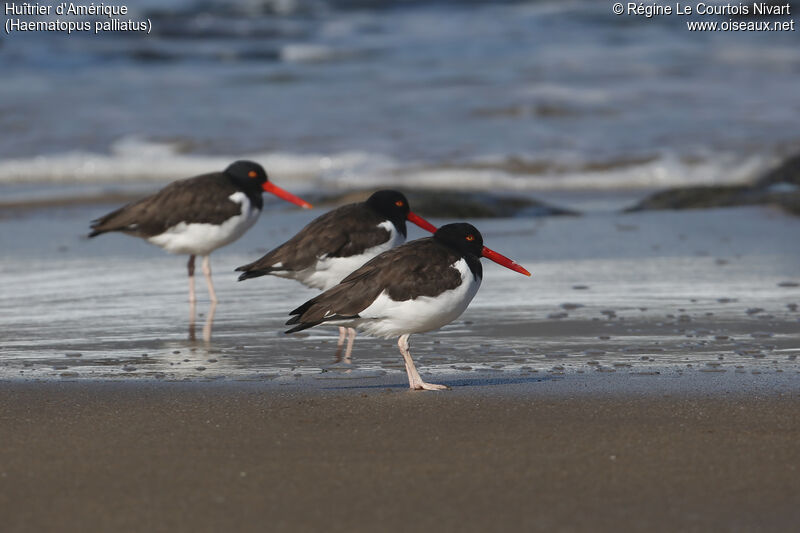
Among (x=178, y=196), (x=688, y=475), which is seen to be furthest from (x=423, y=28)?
(x=688, y=475)

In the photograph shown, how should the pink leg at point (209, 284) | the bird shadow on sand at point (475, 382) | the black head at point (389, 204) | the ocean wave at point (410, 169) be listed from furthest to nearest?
the ocean wave at point (410, 169)
the pink leg at point (209, 284)
the black head at point (389, 204)
the bird shadow on sand at point (475, 382)

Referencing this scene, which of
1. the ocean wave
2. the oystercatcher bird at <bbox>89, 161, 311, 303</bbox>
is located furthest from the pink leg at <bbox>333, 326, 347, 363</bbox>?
the ocean wave

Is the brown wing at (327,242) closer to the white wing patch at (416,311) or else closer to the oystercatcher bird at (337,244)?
the oystercatcher bird at (337,244)

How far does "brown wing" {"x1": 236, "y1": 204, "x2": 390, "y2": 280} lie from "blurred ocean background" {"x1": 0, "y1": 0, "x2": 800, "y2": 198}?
23.5 ft

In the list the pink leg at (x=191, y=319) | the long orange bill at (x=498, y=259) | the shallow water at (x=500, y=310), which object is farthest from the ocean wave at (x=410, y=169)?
the long orange bill at (x=498, y=259)

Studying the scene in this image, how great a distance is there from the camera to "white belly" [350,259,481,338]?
4.95 metres

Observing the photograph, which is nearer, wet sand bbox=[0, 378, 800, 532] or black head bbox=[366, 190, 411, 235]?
wet sand bbox=[0, 378, 800, 532]

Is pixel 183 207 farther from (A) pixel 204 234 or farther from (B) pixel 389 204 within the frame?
(B) pixel 389 204

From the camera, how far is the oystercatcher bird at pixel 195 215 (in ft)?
25.9

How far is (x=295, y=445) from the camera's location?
3959 millimetres

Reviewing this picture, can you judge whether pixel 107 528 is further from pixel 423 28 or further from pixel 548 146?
pixel 423 28

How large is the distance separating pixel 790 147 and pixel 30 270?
10029mm

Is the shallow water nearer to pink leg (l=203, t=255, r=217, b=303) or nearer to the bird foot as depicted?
pink leg (l=203, t=255, r=217, b=303)

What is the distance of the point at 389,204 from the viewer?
6715 millimetres
